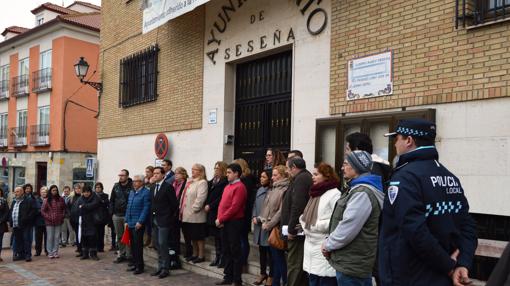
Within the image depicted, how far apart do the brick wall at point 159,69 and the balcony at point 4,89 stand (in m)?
19.1

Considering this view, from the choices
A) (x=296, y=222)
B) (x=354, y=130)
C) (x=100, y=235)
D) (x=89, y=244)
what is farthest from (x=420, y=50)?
(x=100, y=235)

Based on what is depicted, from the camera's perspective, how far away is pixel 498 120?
6.15 metres

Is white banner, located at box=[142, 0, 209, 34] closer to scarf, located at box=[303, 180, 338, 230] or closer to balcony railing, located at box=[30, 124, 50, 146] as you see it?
scarf, located at box=[303, 180, 338, 230]

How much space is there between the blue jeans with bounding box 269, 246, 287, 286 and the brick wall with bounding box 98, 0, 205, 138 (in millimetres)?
5610

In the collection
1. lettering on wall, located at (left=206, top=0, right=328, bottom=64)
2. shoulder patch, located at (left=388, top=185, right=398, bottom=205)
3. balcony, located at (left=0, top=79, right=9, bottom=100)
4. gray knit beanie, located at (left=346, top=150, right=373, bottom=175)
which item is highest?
balcony, located at (left=0, top=79, right=9, bottom=100)

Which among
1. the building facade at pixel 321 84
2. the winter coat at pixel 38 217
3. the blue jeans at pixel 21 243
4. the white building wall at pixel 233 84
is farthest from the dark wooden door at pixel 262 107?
the blue jeans at pixel 21 243

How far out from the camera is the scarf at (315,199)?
546cm

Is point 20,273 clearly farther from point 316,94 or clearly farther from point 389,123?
point 389,123

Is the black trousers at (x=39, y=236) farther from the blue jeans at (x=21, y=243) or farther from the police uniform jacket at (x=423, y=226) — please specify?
the police uniform jacket at (x=423, y=226)

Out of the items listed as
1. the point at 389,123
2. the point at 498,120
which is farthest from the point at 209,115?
the point at 498,120

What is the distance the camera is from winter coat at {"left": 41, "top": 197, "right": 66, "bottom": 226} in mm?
12141

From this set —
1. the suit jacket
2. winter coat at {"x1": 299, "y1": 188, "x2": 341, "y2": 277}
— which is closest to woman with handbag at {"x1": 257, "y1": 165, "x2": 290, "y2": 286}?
winter coat at {"x1": 299, "y1": 188, "x2": 341, "y2": 277}

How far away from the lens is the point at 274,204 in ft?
23.0

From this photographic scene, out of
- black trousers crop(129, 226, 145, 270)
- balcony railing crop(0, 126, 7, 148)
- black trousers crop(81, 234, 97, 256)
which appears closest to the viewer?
black trousers crop(129, 226, 145, 270)
